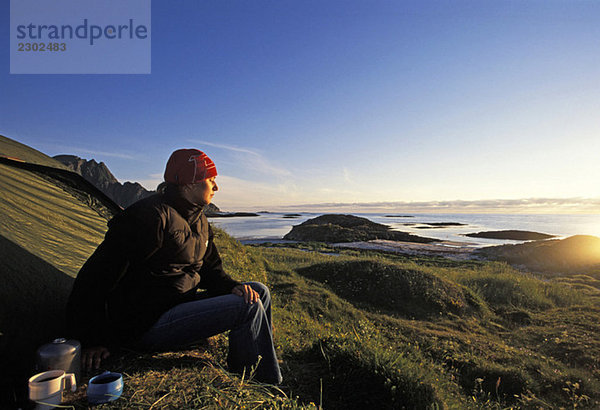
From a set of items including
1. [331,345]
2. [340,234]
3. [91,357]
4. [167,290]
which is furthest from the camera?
[340,234]

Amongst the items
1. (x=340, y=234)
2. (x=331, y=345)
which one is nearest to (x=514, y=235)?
(x=340, y=234)

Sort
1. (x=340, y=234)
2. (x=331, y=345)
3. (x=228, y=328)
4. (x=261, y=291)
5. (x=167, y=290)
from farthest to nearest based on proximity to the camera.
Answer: (x=340, y=234) → (x=331, y=345) → (x=261, y=291) → (x=228, y=328) → (x=167, y=290)

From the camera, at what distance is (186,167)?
2.90 meters

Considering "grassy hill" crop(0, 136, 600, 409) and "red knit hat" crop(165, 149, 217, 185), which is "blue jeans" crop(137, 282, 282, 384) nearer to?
"grassy hill" crop(0, 136, 600, 409)

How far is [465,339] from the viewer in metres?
6.99

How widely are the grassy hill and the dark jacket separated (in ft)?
1.60

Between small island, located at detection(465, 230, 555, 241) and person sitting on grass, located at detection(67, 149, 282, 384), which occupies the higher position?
person sitting on grass, located at detection(67, 149, 282, 384)

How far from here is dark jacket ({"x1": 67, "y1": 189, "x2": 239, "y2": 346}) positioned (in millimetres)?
2312

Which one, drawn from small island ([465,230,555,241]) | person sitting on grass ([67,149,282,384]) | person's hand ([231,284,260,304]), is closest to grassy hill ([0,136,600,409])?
person sitting on grass ([67,149,282,384])

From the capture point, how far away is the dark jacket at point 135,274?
2.31 metres

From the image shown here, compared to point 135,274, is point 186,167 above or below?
above

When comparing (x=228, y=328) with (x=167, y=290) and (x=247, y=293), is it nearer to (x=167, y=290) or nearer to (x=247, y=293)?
(x=247, y=293)

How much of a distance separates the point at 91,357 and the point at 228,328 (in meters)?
1.11

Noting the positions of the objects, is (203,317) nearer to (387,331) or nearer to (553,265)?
(387,331)
